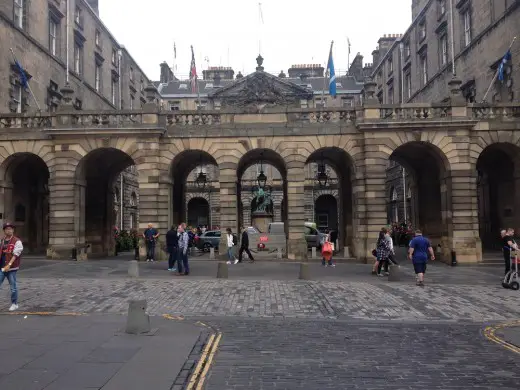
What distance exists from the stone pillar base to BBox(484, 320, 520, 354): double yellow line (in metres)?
14.0

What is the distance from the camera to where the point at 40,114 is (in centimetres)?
2402

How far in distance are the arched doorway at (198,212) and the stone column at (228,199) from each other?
1346 inches

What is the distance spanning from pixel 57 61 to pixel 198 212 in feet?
96.7

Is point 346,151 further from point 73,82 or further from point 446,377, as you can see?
point 73,82

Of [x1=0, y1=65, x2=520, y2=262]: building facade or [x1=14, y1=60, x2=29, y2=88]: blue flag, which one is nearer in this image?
[x1=0, y1=65, x2=520, y2=262]: building facade

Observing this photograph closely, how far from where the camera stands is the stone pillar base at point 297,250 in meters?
23.9

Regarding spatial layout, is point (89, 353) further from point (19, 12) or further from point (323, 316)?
point (19, 12)

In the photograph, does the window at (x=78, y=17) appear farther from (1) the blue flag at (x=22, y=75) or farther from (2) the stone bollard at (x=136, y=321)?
(2) the stone bollard at (x=136, y=321)

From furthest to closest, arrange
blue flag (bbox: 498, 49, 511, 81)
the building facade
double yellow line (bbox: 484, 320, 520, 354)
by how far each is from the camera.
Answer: blue flag (bbox: 498, 49, 511, 81)
the building facade
double yellow line (bbox: 484, 320, 520, 354)

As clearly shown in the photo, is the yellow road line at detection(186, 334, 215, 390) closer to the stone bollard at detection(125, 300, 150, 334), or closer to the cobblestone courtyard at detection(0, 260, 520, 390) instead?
the cobblestone courtyard at detection(0, 260, 520, 390)

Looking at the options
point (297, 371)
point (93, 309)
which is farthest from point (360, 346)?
point (93, 309)

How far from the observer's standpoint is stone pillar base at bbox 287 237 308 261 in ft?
78.4

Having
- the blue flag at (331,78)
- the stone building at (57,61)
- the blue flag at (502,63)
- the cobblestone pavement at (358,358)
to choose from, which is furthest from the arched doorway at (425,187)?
the cobblestone pavement at (358,358)

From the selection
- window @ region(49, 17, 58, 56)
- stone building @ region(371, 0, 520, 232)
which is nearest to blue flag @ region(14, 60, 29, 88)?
window @ region(49, 17, 58, 56)
